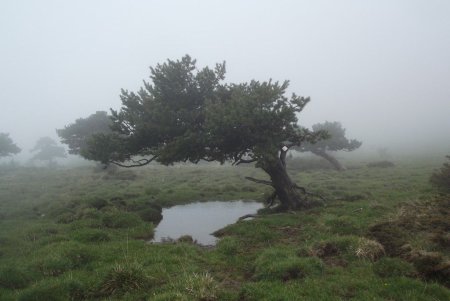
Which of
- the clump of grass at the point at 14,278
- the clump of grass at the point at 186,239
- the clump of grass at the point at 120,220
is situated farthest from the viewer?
the clump of grass at the point at 120,220

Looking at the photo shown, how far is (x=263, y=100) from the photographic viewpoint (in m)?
24.5

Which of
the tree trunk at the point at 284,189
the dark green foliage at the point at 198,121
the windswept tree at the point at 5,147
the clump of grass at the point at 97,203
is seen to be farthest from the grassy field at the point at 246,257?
the windswept tree at the point at 5,147

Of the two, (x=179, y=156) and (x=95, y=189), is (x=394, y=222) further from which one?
(x=95, y=189)

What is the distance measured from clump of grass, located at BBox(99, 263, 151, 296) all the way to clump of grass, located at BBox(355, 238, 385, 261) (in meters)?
7.94

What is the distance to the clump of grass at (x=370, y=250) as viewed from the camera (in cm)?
1422

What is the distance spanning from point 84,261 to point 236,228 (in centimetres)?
822

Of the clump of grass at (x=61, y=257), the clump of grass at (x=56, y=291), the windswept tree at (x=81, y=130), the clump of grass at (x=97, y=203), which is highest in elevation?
the windswept tree at (x=81, y=130)

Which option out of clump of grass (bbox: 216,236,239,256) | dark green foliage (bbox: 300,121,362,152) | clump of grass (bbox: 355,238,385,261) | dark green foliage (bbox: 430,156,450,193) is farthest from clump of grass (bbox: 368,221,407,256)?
dark green foliage (bbox: 300,121,362,152)

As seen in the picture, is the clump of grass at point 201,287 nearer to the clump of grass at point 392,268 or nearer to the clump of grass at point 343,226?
the clump of grass at point 392,268

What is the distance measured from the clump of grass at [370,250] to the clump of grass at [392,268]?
33.8 inches

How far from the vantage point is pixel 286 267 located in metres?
13.5

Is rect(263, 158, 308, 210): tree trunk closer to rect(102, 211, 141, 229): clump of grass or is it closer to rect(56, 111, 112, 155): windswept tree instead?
rect(102, 211, 141, 229): clump of grass

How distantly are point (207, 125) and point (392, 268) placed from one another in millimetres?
14314

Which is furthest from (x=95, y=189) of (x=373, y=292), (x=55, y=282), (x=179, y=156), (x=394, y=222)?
(x=373, y=292)
